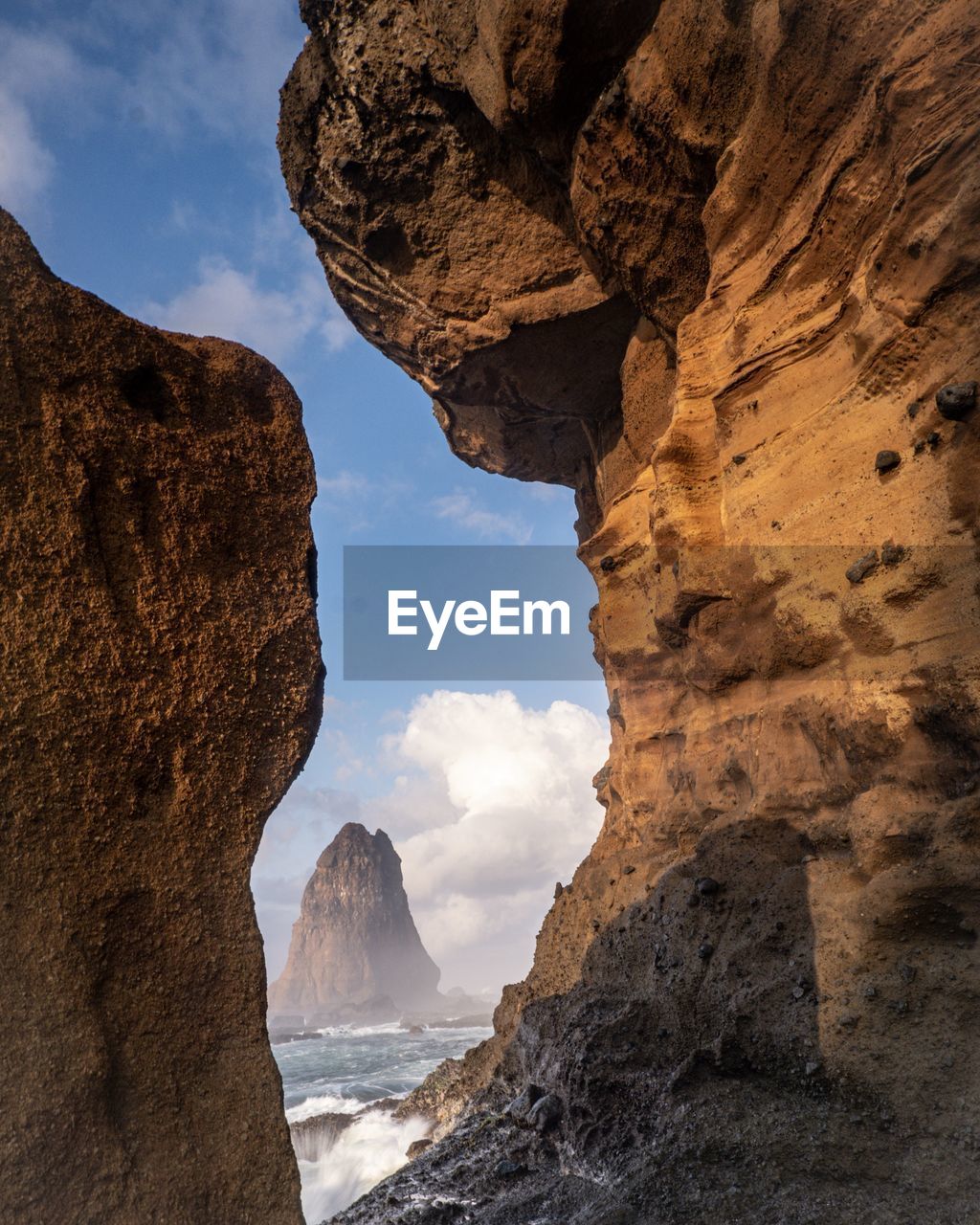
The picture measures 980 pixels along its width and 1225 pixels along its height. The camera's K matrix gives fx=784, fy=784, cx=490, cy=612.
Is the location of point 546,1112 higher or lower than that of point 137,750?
lower

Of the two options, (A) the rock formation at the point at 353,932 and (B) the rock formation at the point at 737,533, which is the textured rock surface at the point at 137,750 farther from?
(A) the rock formation at the point at 353,932

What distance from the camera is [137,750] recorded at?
99.0 inches

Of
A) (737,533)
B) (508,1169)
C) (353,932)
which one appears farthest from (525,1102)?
(353,932)

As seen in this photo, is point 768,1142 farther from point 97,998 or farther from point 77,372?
point 77,372

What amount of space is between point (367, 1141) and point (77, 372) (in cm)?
1304

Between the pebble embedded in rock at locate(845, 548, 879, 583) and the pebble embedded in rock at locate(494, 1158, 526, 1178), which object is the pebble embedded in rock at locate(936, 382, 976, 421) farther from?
the pebble embedded in rock at locate(494, 1158, 526, 1178)

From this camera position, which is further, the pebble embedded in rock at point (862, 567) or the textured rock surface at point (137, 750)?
the pebble embedded in rock at point (862, 567)

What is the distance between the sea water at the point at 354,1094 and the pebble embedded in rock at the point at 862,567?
647cm

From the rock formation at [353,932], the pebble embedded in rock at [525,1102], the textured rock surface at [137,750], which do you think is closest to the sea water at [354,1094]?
the pebble embedded in rock at [525,1102]

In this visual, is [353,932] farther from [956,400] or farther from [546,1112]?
[956,400]

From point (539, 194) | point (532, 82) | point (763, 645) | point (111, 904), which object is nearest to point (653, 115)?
point (532, 82)

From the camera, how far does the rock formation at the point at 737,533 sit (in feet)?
13.2

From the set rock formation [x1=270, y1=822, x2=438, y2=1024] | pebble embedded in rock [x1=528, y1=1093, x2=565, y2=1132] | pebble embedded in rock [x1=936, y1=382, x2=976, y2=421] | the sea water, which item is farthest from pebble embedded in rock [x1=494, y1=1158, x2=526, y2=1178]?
rock formation [x1=270, y1=822, x2=438, y2=1024]

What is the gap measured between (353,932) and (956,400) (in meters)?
84.1
